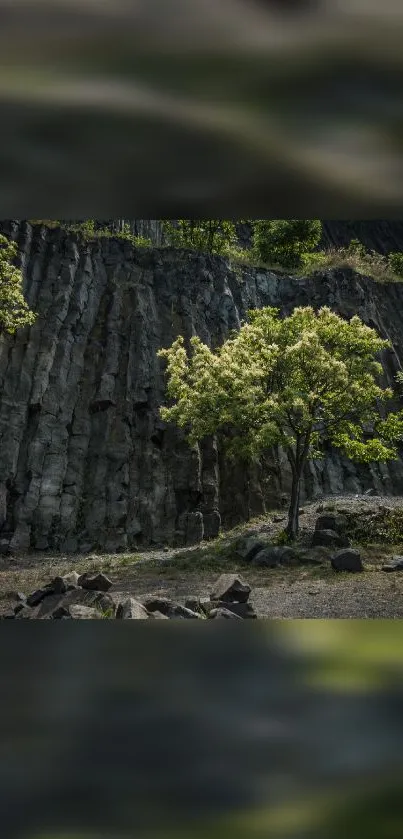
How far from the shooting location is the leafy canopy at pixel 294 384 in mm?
15773

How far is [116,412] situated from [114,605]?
14.9 metres

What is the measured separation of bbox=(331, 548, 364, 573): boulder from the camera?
43.3ft

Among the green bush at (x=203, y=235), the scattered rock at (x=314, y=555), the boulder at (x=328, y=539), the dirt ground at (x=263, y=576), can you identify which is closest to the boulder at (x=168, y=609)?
the dirt ground at (x=263, y=576)

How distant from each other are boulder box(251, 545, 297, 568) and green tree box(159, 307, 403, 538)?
49.0 inches

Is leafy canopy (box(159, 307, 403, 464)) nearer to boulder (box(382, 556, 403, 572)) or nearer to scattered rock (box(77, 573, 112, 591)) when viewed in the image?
boulder (box(382, 556, 403, 572))

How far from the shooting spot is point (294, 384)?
16359mm

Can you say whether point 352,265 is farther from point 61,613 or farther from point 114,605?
point 61,613

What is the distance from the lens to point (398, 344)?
29.4m

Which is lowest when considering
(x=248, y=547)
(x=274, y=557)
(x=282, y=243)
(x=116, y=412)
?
(x=274, y=557)
